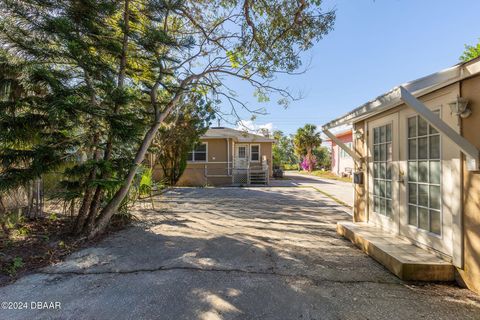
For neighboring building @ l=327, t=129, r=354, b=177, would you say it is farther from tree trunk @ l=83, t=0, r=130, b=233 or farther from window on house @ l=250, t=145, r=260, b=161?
tree trunk @ l=83, t=0, r=130, b=233

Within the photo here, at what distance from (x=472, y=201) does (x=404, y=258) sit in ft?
3.33

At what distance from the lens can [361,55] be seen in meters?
8.66

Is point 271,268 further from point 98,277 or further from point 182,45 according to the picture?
point 182,45

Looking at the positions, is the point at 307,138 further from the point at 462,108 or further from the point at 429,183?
the point at 462,108

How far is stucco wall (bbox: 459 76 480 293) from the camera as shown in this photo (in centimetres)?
239

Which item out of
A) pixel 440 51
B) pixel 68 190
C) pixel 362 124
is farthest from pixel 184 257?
pixel 440 51

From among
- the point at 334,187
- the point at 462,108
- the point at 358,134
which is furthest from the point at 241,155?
the point at 462,108

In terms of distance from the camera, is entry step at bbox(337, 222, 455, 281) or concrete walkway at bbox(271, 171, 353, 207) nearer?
entry step at bbox(337, 222, 455, 281)

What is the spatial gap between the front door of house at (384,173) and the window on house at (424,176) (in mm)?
283

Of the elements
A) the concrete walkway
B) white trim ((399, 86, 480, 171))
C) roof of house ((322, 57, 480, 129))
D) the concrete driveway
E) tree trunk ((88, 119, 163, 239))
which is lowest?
the concrete driveway

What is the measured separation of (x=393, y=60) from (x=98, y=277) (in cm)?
1121

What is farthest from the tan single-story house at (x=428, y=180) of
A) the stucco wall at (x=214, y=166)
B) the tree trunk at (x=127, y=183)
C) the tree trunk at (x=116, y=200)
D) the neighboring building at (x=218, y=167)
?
the stucco wall at (x=214, y=166)

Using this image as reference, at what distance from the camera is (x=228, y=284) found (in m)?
2.69

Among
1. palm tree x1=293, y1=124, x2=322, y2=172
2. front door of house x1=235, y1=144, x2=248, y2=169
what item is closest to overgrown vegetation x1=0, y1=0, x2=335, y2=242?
front door of house x1=235, y1=144, x2=248, y2=169
